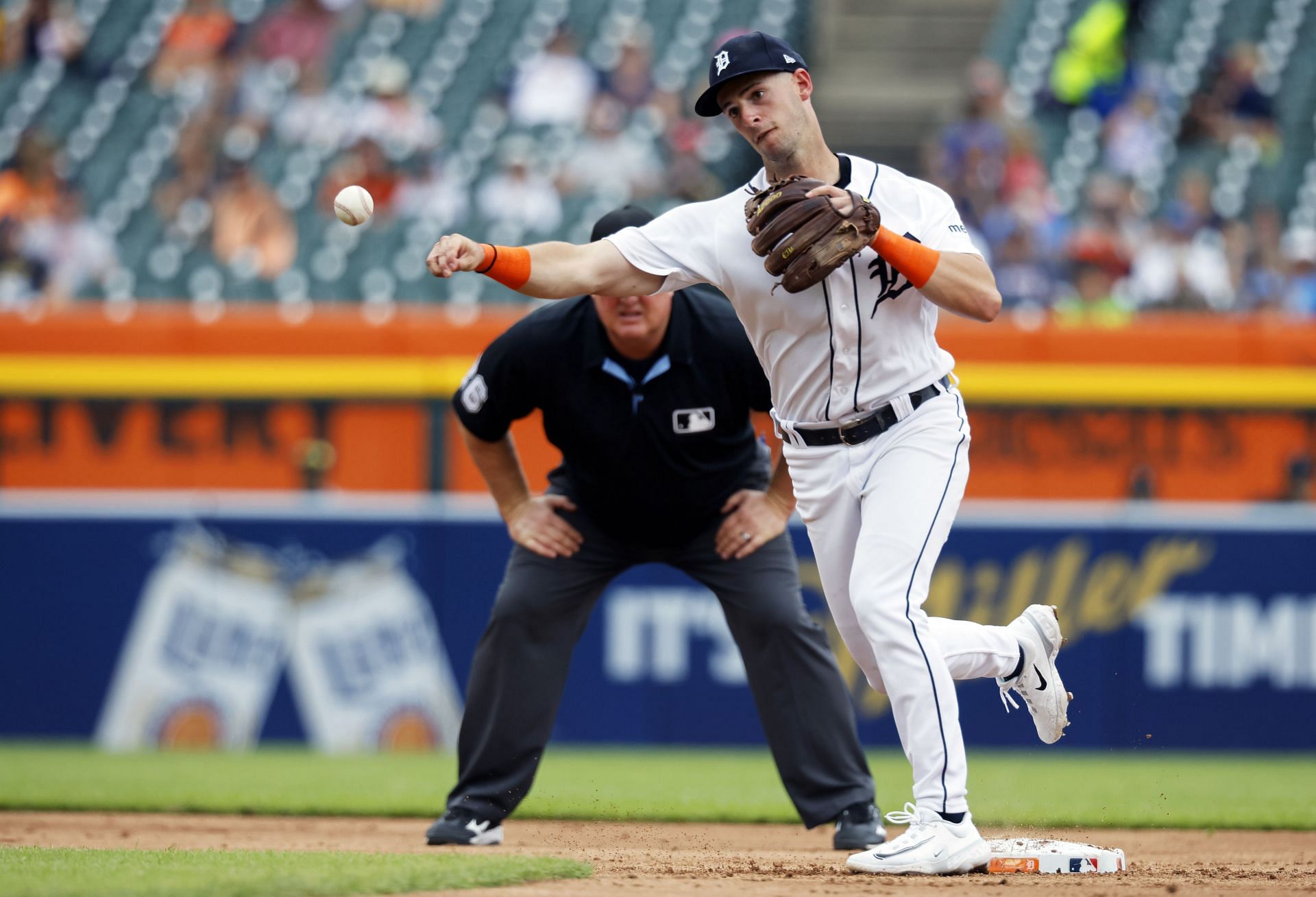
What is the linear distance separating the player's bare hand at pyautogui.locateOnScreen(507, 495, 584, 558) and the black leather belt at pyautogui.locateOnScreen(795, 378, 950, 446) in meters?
1.18

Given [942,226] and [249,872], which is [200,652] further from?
[942,226]

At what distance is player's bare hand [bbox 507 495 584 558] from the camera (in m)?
5.47

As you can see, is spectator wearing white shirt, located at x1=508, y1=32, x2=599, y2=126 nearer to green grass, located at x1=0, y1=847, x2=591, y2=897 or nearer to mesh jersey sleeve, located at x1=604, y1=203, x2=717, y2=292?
mesh jersey sleeve, located at x1=604, y1=203, x2=717, y2=292

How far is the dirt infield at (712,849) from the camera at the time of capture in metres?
4.21

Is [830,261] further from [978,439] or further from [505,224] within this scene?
[505,224]

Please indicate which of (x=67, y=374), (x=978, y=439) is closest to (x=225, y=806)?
(x=67, y=374)

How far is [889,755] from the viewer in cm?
869

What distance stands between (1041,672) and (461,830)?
5.88 ft

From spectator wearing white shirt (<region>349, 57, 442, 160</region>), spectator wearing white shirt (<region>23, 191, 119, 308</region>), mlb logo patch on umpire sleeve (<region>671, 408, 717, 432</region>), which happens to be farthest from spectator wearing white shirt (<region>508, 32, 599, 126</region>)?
mlb logo patch on umpire sleeve (<region>671, 408, 717, 432</region>)

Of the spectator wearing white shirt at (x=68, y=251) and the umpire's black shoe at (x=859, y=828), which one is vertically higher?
the spectator wearing white shirt at (x=68, y=251)

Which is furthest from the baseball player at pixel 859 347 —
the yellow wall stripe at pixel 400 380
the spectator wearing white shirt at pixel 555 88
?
the spectator wearing white shirt at pixel 555 88

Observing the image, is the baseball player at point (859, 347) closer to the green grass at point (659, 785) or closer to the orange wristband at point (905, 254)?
the orange wristband at point (905, 254)

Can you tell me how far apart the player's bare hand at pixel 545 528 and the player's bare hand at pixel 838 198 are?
1.69 meters

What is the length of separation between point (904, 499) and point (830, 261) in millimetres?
658
